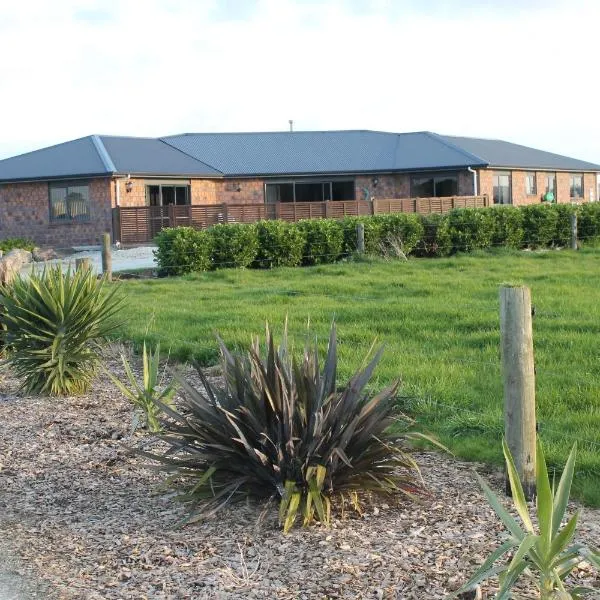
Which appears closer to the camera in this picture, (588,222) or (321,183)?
(588,222)

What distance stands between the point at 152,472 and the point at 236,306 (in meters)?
7.22

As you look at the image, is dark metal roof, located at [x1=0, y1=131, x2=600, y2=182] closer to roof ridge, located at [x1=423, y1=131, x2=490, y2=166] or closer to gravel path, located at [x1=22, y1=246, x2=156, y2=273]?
roof ridge, located at [x1=423, y1=131, x2=490, y2=166]

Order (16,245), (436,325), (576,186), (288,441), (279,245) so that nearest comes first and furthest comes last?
(288,441) → (436,325) → (279,245) → (16,245) → (576,186)

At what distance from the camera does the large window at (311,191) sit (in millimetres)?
39344

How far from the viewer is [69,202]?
35031mm

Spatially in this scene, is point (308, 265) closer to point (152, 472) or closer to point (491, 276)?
point (491, 276)

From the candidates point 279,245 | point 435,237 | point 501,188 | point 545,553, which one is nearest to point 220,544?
point 545,553

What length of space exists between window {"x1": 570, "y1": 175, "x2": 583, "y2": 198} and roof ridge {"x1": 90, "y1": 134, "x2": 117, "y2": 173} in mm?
23062

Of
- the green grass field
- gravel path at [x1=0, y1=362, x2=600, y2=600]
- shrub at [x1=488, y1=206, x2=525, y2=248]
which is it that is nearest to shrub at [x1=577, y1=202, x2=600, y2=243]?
shrub at [x1=488, y1=206, x2=525, y2=248]

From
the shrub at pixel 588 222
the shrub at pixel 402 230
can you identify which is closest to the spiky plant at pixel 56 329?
the shrub at pixel 402 230

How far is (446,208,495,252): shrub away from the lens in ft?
74.1

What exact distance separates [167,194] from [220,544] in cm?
3267

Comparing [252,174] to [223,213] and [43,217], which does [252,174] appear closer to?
[223,213]

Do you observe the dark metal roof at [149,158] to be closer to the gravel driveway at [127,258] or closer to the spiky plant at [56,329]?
the gravel driveway at [127,258]
